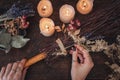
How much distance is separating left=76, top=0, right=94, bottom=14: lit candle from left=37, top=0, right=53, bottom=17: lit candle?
127mm

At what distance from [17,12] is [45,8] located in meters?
0.12

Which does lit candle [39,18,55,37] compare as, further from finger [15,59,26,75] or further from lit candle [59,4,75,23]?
finger [15,59,26,75]

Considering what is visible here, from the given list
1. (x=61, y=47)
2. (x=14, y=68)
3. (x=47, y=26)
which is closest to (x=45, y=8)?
(x=47, y=26)

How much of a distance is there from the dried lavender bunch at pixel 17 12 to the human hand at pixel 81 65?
0.27 metres

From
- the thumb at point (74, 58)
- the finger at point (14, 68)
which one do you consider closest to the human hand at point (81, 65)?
the thumb at point (74, 58)

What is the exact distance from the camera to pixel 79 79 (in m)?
1.16

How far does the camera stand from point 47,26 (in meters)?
1.19

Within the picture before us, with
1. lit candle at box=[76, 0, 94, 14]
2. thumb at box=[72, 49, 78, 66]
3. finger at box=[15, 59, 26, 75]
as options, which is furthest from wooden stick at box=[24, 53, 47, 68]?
lit candle at box=[76, 0, 94, 14]

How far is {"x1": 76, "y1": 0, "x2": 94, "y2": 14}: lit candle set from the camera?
1.21 meters

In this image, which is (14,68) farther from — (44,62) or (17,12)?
(17,12)

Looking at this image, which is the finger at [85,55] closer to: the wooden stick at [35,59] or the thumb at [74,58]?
the thumb at [74,58]

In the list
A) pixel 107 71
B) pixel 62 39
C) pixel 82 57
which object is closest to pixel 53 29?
pixel 62 39

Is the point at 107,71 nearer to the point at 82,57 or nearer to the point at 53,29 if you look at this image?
the point at 82,57

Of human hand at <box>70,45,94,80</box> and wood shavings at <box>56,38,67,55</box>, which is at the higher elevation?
wood shavings at <box>56,38,67,55</box>
